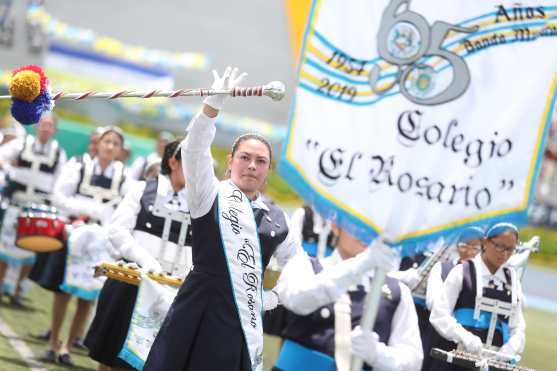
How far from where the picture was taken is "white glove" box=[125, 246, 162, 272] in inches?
267

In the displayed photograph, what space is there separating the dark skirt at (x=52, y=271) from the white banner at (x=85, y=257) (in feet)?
0.69

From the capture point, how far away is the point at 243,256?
530cm

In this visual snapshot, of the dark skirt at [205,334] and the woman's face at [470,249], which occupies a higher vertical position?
the woman's face at [470,249]

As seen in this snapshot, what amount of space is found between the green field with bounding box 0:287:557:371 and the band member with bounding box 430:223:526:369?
3.21 metres

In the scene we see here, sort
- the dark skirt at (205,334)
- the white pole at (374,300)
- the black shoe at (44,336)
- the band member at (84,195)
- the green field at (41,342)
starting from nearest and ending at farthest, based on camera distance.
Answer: the white pole at (374,300) < the dark skirt at (205,334) < the green field at (41,342) < the band member at (84,195) < the black shoe at (44,336)

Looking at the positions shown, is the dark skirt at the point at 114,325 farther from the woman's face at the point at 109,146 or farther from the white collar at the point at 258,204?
the woman's face at the point at 109,146

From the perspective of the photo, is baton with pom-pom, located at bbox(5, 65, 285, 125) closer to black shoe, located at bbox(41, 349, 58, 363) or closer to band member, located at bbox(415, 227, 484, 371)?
band member, located at bbox(415, 227, 484, 371)

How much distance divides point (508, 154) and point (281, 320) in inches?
252

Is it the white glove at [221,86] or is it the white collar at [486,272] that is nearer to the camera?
the white glove at [221,86]

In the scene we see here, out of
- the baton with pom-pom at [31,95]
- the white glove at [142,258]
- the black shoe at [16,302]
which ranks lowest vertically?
the black shoe at [16,302]

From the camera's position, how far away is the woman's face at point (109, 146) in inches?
404

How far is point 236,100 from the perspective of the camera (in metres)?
37.2

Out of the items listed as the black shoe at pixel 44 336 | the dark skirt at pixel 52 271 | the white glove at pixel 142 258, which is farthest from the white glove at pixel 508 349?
the black shoe at pixel 44 336

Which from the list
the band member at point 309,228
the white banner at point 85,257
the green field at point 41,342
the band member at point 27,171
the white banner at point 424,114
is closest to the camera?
the white banner at point 424,114
